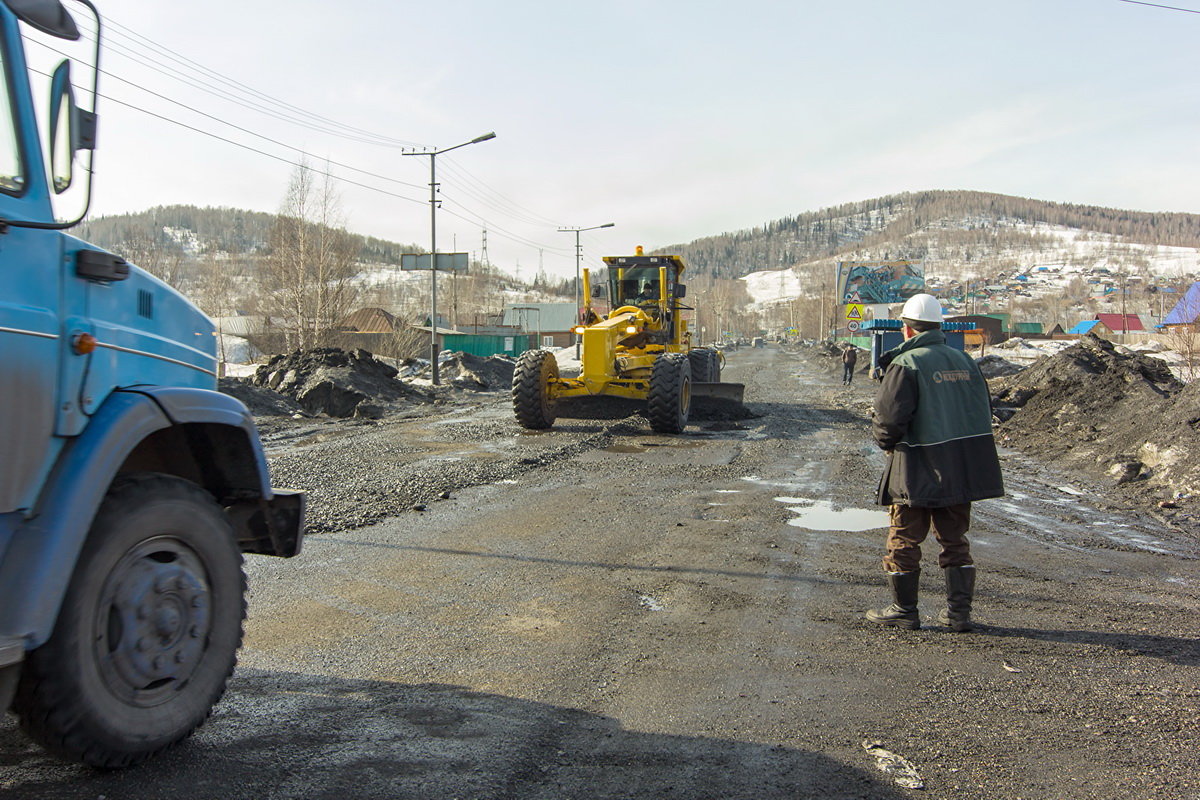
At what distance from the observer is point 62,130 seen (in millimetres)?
2863

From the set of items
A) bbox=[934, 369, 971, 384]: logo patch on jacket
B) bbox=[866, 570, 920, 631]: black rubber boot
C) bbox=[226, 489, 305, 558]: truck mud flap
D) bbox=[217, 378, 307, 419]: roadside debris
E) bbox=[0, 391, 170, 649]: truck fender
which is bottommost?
bbox=[866, 570, 920, 631]: black rubber boot

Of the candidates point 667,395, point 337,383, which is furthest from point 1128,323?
point 667,395

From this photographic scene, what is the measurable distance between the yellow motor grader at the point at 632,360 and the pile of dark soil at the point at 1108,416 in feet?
19.2

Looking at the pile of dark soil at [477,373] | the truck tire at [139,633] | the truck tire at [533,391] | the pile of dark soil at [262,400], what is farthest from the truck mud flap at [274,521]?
the pile of dark soil at [477,373]

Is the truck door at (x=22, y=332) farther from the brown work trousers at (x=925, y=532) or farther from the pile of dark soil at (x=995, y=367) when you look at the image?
the pile of dark soil at (x=995, y=367)

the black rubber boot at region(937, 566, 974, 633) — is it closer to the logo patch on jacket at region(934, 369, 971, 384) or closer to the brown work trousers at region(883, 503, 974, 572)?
the brown work trousers at region(883, 503, 974, 572)

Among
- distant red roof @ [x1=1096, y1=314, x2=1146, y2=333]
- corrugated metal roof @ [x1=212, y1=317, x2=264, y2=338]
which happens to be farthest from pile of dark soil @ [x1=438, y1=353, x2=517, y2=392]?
distant red roof @ [x1=1096, y1=314, x2=1146, y2=333]

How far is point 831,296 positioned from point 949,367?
4471 inches

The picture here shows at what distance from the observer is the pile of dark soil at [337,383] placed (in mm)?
20703

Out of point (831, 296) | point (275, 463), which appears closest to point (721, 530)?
point (275, 463)

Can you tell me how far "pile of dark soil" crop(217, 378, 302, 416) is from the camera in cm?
1906

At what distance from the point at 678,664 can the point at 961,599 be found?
185 cm

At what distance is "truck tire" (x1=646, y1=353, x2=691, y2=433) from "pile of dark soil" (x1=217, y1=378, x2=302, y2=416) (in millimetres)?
9055

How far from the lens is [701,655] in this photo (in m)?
4.70
